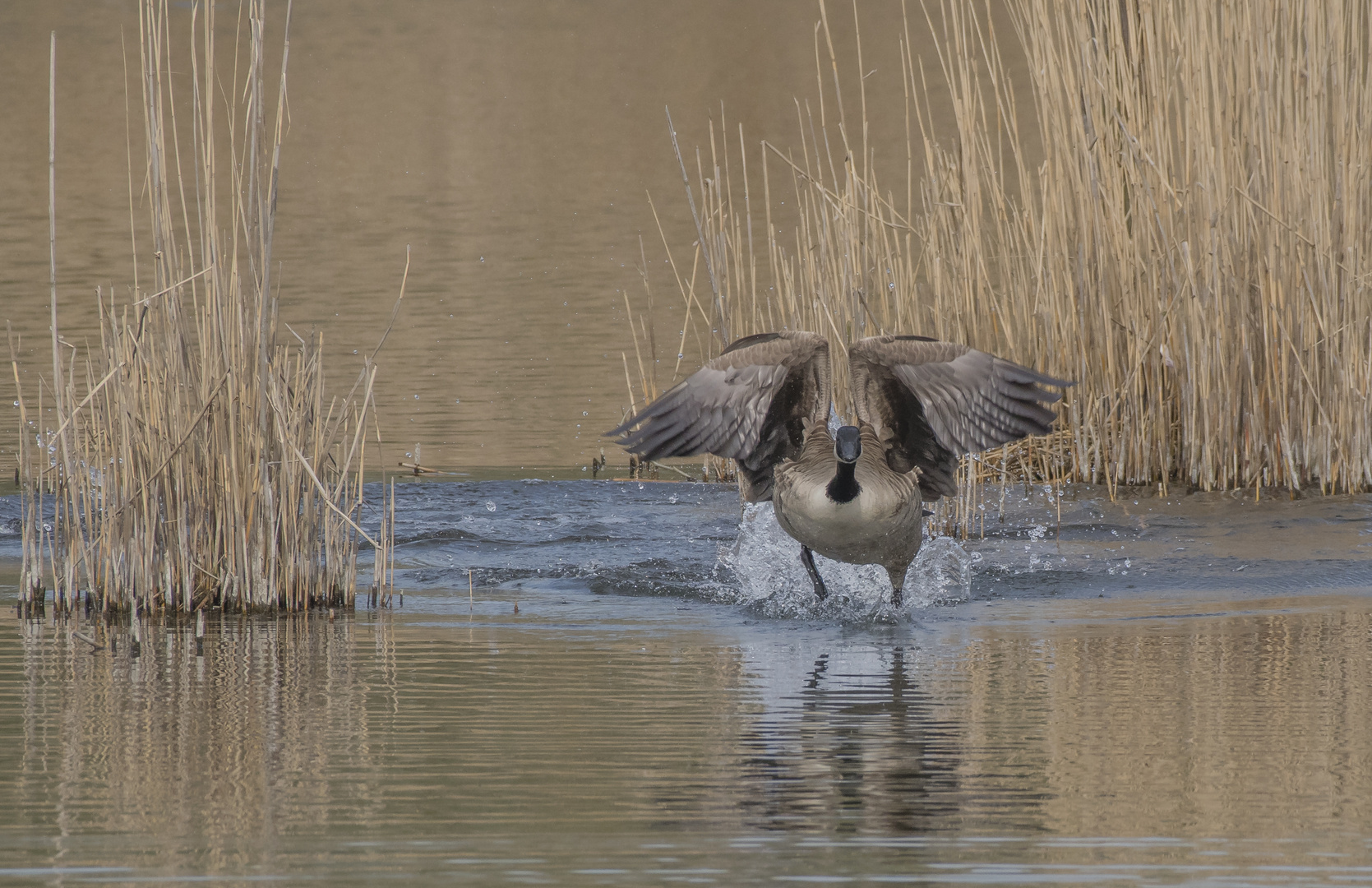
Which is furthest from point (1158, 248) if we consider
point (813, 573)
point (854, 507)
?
point (854, 507)

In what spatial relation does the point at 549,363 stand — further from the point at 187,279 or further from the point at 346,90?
the point at 346,90

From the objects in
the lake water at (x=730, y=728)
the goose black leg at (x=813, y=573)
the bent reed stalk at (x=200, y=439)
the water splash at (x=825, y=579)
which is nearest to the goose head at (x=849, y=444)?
the lake water at (x=730, y=728)

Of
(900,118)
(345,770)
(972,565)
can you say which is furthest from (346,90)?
(345,770)

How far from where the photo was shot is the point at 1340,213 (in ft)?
29.6

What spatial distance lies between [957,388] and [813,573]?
1030mm

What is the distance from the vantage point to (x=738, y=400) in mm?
7547

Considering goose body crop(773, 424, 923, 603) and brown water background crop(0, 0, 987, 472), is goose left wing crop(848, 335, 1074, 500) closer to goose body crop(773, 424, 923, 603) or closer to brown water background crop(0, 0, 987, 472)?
goose body crop(773, 424, 923, 603)

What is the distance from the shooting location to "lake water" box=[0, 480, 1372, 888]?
386 cm

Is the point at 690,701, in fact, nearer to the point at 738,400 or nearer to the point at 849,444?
the point at 849,444

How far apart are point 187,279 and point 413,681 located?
1.71 meters

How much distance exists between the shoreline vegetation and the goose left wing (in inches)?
56.7

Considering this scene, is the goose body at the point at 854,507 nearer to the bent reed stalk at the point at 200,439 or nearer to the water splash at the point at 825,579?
the water splash at the point at 825,579

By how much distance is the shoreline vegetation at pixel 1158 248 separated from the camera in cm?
897

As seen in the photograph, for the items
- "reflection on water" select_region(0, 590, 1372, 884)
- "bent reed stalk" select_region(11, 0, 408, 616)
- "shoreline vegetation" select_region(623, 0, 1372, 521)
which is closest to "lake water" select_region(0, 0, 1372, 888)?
"reflection on water" select_region(0, 590, 1372, 884)
